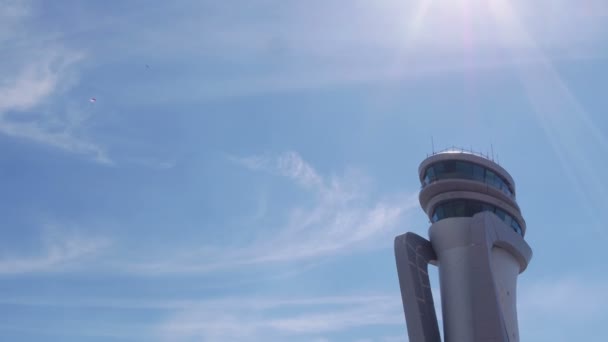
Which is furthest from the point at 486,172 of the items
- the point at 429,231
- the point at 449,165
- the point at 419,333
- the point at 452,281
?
the point at 419,333

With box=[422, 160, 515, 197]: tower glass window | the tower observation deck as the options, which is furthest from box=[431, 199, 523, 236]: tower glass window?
box=[422, 160, 515, 197]: tower glass window

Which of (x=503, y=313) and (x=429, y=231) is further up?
(x=429, y=231)

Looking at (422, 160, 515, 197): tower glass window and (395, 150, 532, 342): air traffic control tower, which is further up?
(422, 160, 515, 197): tower glass window

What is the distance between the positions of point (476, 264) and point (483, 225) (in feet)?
11.7

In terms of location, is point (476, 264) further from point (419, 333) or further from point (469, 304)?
point (419, 333)

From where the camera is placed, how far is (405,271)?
180 ft

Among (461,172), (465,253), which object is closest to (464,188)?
(461,172)

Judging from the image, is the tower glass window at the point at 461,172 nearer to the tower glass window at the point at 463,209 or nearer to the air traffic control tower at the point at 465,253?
the air traffic control tower at the point at 465,253

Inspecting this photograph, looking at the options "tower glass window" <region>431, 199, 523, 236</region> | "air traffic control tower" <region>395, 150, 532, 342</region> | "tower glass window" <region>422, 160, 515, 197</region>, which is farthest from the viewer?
"tower glass window" <region>422, 160, 515, 197</region>

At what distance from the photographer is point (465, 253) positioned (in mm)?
54125

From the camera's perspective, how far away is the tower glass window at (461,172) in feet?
191

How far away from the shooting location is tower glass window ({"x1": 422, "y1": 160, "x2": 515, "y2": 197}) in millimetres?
58312

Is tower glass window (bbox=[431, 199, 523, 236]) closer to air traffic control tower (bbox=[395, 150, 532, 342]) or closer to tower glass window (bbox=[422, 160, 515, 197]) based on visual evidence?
air traffic control tower (bbox=[395, 150, 532, 342])

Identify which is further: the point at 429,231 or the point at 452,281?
the point at 429,231
